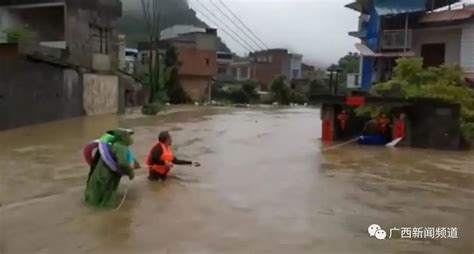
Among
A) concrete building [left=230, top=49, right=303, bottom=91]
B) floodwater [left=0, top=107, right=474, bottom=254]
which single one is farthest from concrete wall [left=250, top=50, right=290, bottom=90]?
floodwater [left=0, top=107, right=474, bottom=254]

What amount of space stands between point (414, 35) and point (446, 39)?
2113 millimetres

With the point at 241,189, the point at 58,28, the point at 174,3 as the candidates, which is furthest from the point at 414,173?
the point at 174,3

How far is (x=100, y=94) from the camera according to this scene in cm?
2983

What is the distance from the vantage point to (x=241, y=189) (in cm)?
941

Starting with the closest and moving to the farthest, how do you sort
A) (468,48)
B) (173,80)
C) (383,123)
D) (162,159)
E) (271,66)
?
(162,159), (383,123), (468,48), (173,80), (271,66)

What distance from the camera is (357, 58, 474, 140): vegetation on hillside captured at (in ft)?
57.6

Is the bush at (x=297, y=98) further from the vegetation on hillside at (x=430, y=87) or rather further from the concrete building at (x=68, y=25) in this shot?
the vegetation on hillside at (x=430, y=87)

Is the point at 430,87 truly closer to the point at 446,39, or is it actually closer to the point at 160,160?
the point at 160,160

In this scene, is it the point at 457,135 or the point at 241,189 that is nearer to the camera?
the point at 241,189

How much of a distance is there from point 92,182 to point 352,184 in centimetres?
453

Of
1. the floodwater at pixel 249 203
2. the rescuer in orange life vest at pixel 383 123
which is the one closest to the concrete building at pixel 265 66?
the rescuer in orange life vest at pixel 383 123

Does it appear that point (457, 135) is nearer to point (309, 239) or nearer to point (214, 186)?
point (214, 186)

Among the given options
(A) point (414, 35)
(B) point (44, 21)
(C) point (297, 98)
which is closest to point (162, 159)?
(B) point (44, 21)

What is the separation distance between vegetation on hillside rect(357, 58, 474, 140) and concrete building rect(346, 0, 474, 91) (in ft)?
24.5
